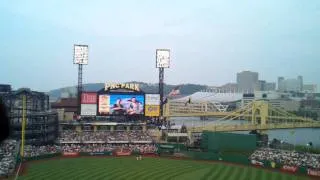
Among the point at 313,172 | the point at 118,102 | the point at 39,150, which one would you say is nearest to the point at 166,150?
the point at 118,102

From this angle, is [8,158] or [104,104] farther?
[104,104]

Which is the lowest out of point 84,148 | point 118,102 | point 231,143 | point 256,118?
point 84,148

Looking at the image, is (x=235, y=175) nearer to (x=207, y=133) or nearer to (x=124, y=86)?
(x=207, y=133)

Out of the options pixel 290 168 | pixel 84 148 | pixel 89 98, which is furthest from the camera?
pixel 89 98

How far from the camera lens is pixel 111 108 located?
63.4 meters

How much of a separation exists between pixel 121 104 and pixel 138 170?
21.6 metres

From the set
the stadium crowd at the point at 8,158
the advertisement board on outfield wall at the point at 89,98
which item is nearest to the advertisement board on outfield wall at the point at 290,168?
the stadium crowd at the point at 8,158

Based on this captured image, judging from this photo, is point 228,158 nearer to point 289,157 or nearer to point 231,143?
point 231,143

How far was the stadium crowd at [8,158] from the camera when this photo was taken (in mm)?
37938

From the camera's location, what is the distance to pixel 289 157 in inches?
1964

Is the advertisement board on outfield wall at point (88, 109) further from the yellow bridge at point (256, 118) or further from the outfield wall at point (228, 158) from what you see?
the yellow bridge at point (256, 118)

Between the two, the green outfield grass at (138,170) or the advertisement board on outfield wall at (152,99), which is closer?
the green outfield grass at (138,170)

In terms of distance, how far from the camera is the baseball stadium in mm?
41938

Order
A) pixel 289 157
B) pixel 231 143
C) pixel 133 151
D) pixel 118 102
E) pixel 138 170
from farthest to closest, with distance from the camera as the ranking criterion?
pixel 118 102 → pixel 231 143 → pixel 133 151 → pixel 289 157 → pixel 138 170
